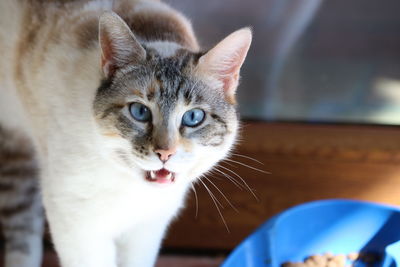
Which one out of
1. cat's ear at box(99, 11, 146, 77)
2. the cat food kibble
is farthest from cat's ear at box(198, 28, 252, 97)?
the cat food kibble

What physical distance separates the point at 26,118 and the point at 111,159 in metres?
0.40

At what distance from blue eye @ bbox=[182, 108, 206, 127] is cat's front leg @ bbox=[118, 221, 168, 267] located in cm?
39

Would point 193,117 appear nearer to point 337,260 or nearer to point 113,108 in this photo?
point 113,108

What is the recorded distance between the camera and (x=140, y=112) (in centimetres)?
106

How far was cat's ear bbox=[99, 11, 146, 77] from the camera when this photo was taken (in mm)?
1008

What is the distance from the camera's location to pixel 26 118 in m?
1.38

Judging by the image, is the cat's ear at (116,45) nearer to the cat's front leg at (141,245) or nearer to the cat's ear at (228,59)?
the cat's ear at (228,59)

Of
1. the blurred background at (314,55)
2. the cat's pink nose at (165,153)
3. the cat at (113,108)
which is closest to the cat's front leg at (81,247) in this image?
the cat at (113,108)

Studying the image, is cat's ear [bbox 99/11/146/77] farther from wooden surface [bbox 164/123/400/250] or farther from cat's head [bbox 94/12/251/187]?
wooden surface [bbox 164/123/400/250]

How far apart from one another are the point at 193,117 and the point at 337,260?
0.67 meters

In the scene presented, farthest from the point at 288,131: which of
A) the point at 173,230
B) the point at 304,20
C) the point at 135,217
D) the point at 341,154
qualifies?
the point at 135,217

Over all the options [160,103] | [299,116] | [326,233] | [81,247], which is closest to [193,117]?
[160,103]

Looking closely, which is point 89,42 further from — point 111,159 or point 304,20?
point 304,20

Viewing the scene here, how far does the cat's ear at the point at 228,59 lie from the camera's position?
1049 mm
